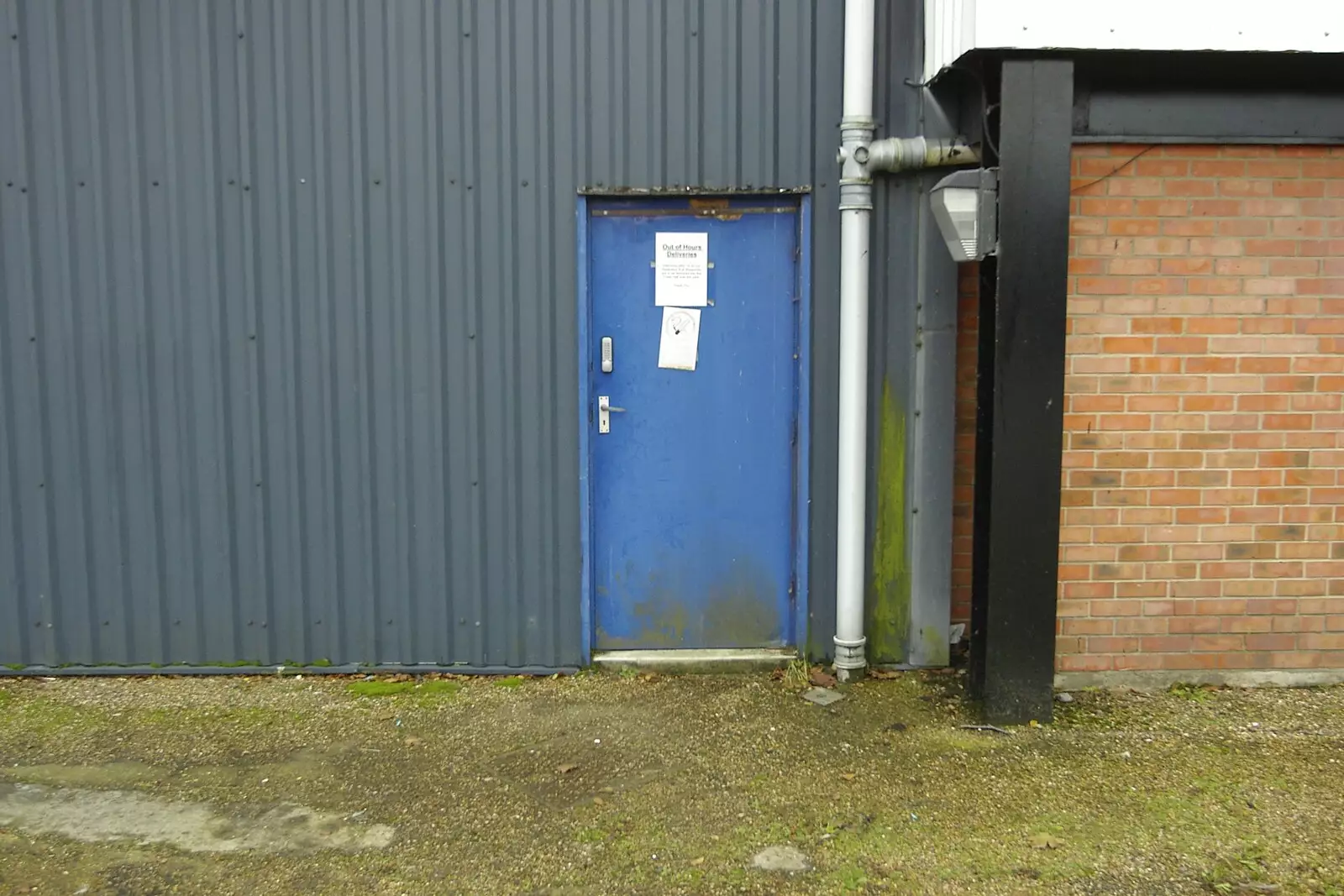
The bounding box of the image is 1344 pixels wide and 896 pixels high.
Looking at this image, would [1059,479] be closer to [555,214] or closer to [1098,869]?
[1098,869]

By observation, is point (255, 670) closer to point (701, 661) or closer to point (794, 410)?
point (701, 661)

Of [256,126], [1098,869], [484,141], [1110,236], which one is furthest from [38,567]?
[1110,236]

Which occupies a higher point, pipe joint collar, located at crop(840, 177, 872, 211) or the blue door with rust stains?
pipe joint collar, located at crop(840, 177, 872, 211)

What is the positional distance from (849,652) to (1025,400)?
136 centimetres

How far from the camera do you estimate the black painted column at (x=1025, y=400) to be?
4141mm

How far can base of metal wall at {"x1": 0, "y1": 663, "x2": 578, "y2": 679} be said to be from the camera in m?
4.93

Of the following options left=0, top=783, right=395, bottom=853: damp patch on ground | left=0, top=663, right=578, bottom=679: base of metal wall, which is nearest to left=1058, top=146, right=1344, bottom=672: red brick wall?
left=0, top=663, right=578, bottom=679: base of metal wall

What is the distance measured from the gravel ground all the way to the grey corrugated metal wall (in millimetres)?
456

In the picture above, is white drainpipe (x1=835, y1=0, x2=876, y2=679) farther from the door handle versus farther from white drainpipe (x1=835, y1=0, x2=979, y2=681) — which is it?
the door handle

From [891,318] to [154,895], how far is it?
138 inches

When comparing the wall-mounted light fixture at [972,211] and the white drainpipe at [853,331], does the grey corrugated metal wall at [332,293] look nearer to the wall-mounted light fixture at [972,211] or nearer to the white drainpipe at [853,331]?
the white drainpipe at [853,331]

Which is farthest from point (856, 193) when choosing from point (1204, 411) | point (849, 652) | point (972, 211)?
point (849, 652)

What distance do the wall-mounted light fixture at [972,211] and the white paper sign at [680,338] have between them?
118cm

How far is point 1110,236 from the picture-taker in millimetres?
4516
